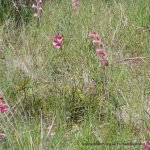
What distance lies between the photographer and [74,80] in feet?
9.16

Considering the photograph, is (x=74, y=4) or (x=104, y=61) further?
(x=74, y=4)

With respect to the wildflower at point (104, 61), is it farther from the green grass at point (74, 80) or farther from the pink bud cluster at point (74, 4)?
the pink bud cluster at point (74, 4)

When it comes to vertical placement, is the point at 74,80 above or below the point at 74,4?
below

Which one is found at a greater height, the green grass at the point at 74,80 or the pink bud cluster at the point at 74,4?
the pink bud cluster at the point at 74,4

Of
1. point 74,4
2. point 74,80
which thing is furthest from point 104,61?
point 74,4

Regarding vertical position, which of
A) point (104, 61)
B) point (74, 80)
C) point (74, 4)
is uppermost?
point (74, 4)

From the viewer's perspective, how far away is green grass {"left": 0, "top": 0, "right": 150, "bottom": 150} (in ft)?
7.06

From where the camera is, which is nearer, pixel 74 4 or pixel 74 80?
pixel 74 80

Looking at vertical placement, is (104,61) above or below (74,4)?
below

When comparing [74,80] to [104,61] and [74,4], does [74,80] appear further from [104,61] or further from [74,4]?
[74,4]

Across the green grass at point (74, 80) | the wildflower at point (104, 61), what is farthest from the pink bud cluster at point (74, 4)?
the wildflower at point (104, 61)

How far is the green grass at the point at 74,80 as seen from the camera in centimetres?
215

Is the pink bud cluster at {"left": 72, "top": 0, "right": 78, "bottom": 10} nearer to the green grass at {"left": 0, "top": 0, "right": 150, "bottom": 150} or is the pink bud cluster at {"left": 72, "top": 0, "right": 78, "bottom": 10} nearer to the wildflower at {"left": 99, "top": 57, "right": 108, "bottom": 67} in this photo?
the green grass at {"left": 0, "top": 0, "right": 150, "bottom": 150}

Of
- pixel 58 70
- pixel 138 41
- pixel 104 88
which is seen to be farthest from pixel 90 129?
pixel 138 41
